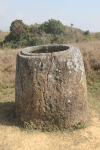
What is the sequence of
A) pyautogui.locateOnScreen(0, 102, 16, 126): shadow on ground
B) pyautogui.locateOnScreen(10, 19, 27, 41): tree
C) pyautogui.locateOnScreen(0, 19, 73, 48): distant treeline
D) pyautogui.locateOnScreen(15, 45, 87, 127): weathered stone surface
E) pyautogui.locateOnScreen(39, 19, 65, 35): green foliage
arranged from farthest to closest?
1. pyautogui.locateOnScreen(39, 19, 65, 35): green foliage
2. pyautogui.locateOnScreen(10, 19, 27, 41): tree
3. pyautogui.locateOnScreen(0, 19, 73, 48): distant treeline
4. pyautogui.locateOnScreen(0, 102, 16, 126): shadow on ground
5. pyautogui.locateOnScreen(15, 45, 87, 127): weathered stone surface

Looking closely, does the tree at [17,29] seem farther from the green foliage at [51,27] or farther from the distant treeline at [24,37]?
the green foliage at [51,27]

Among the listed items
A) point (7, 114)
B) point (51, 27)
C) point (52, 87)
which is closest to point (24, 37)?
point (51, 27)

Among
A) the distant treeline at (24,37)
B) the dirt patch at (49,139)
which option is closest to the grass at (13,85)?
the dirt patch at (49,139)

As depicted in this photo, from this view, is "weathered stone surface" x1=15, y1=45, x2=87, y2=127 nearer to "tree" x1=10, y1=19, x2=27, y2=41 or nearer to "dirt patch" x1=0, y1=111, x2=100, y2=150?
"dirt patch" x1=0, y1=111, x2=100, y2=150

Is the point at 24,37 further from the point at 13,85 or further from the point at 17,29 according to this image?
the point at 13,85

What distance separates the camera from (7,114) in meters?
4.43

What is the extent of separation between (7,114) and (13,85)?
2.63 m

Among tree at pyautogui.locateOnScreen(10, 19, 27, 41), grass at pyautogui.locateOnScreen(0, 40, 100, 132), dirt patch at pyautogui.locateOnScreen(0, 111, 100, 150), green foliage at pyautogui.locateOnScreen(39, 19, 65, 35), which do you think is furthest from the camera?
green foliage at pyautogui.locateOnScreen(39, 19, 65, 35)

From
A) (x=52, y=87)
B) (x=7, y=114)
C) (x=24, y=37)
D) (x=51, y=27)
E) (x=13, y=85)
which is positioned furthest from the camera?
(x=51, y=27)

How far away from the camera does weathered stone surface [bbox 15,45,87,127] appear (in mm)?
3350

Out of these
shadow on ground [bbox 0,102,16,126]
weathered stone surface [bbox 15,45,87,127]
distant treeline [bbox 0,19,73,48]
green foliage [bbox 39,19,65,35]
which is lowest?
shadow on ground [bbox 0,102,16,126]

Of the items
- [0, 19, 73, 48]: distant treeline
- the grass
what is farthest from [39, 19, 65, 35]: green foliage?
the grass

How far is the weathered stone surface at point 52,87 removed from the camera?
3.35 m

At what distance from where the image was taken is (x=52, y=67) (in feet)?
10.9
